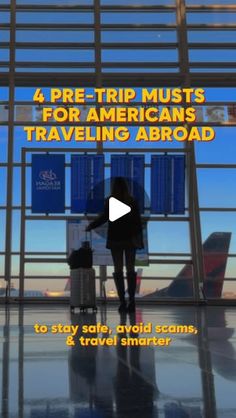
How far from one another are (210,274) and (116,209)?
21.1 ft

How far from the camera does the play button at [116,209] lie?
644 centimetres

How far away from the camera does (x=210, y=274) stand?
41.6 feet

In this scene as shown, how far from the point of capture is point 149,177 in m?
13.1

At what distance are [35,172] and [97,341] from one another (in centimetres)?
929

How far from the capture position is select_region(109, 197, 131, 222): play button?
6.44 metres

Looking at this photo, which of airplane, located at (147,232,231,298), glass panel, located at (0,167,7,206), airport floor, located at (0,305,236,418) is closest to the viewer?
airport floor, located at (0,305,236,418)

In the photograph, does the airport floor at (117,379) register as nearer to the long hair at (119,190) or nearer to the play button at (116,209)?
the play button at (116,209)

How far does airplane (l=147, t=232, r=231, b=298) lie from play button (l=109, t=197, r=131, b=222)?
19.3 feet
